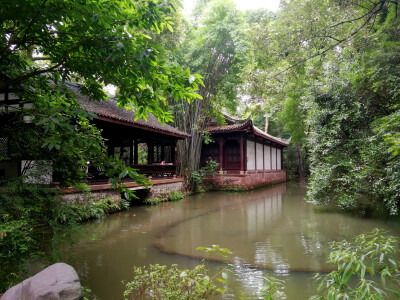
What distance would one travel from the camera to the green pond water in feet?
11.5

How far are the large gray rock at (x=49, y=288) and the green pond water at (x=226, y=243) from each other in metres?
0.76

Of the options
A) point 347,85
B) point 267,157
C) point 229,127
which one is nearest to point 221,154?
point 229,127

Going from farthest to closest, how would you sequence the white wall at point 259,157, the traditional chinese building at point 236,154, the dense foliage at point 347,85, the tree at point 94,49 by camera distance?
the white wall at point 259,157
the traditional chinese building at point 236,154
the dense foliage at point 347,85
the tree at point 94,49

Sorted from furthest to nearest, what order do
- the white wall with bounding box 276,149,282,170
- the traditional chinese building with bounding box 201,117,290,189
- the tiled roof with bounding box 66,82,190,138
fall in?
the white wall with bounding box 276,149,282,170
the traditional chinese building with bounding box 201,117,290,189
the tiled roof with bounding box 66,82,190,138

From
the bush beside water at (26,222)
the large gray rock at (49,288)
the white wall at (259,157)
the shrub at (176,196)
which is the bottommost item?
the shrub at (176,196)

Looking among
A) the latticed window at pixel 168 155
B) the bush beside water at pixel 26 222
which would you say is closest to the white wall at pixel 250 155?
the latticed window at pixel 168 155

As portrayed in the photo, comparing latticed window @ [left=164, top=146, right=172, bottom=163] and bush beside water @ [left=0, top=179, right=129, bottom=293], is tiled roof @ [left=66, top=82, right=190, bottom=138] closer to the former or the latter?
bush beside water @ [left=0, top=179, right=129, bottom=293]

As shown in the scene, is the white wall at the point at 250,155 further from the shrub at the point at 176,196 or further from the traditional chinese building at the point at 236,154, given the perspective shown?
the shrub at the point at 176,196

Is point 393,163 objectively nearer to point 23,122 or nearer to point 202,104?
point 23,122

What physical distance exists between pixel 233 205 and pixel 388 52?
281 inches

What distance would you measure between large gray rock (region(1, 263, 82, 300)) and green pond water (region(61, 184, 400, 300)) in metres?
0.76

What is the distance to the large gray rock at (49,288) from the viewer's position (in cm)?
206

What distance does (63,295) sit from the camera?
2.08m

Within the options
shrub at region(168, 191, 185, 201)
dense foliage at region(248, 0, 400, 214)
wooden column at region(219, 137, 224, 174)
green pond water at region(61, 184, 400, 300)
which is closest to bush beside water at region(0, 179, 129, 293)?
green pond water at region(61, 184, 400, 300)
